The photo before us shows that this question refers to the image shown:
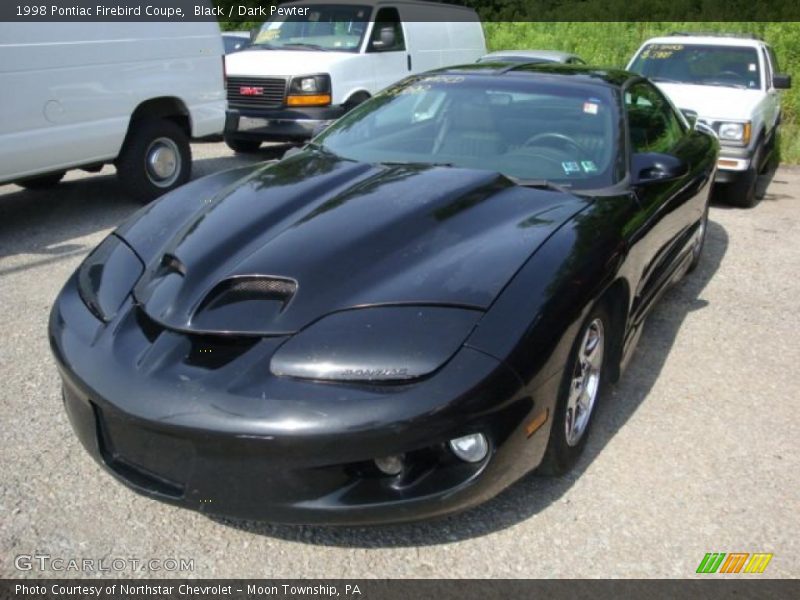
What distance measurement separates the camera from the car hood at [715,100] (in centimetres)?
750

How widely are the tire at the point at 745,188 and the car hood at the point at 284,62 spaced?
4.49 m

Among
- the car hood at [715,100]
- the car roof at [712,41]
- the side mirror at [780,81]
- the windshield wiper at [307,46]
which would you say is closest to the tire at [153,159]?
the windshield wiper at [307,46]

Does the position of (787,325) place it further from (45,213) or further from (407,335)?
(45,213)

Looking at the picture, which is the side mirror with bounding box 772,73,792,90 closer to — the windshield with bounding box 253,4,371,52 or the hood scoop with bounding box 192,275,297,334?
the windshield with bounding box 253,4,371,52

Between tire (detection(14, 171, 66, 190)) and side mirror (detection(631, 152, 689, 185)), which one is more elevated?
side mirror (detection(631, 152, 689, 185))

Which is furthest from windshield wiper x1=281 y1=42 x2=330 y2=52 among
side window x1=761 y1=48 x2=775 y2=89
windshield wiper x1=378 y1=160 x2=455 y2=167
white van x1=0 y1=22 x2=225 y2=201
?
windshield wiper x1=378 y1=160 x2=455 y2=167

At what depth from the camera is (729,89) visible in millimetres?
8125

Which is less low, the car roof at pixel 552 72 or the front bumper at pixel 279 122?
the car roof at pixel 552 72

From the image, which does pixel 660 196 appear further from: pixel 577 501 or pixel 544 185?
pixel 577 501

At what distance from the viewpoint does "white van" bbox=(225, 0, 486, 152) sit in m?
8.55

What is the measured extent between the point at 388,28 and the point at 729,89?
13.5 feet

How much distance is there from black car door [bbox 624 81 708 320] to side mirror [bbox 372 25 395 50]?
527cm

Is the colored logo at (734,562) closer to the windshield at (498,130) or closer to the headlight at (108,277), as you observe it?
the windshield at (498,130)

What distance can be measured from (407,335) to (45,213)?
550 centimetres
